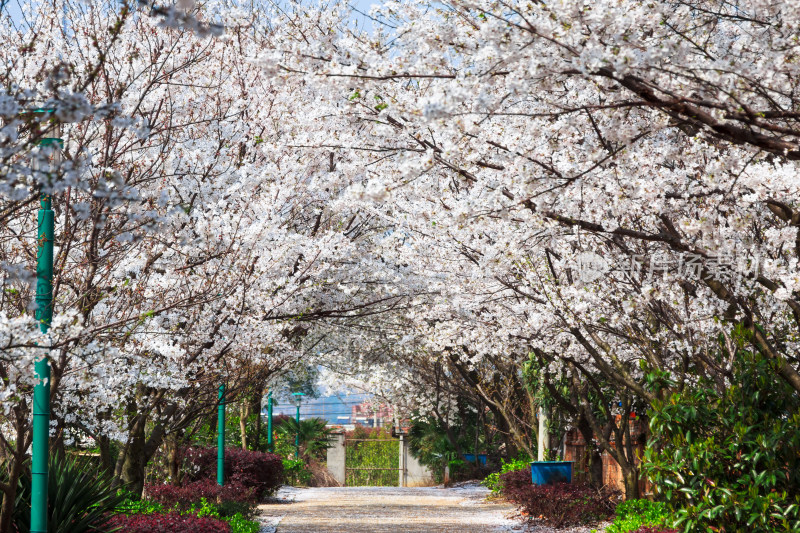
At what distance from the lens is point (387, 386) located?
22.6m

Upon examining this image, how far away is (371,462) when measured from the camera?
25.4 m

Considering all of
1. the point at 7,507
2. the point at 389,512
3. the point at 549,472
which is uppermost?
the point at 7,507

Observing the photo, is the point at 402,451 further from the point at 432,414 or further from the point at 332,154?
the point at 332,154

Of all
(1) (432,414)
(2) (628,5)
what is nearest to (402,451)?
(1) (432,414)

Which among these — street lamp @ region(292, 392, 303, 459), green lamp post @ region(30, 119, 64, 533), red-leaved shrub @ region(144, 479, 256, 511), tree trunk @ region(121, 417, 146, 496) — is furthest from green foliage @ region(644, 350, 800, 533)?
street lamp @ region(292, 392, 303, 459)

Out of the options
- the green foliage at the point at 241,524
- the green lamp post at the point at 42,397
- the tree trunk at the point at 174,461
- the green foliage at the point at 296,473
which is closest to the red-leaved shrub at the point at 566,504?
the green foliage at the point at 241,524

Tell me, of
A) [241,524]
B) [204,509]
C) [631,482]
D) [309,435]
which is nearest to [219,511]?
[204,509]

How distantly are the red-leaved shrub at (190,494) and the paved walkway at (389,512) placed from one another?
68 centimetres

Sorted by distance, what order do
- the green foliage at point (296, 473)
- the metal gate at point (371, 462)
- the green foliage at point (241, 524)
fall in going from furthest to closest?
the metal gate at point (371, 462)
the green foliage at point (296, 473)
the green foliage at point (241, 524)

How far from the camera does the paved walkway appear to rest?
11.8 meters

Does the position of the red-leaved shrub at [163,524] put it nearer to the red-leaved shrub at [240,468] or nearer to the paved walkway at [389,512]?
the paved walkway at [389,512]

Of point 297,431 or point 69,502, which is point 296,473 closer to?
point 297,431

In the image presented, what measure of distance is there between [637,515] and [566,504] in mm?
1761

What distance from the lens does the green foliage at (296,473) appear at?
21125mm
